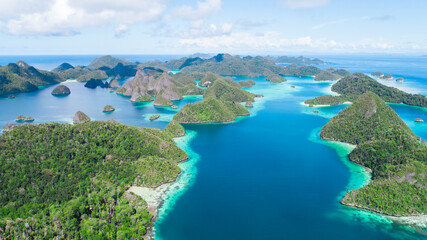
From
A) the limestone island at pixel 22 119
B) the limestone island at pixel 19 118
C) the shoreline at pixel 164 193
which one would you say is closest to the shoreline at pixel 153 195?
the shoreline at pixel 164 193

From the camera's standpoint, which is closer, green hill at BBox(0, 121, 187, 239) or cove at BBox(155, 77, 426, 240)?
green hill at BBox(0, 121, 187, 239)

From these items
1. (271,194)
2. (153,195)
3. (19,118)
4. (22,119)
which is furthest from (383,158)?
(19,118)

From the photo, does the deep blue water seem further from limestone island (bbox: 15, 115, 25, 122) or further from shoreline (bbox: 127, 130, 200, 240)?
limestone island (bbox: 15, 115, 25, 122)

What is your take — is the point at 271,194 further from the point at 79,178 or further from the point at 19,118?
the point at 19,118

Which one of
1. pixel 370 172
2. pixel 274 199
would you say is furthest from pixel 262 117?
pixel 274 199

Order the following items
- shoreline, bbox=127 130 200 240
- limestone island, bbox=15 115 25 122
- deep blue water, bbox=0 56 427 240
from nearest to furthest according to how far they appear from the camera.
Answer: deep blue water, bbox=0 56 427 240
shoreline, bbox=127 130 200 240
limestone island, bbox=15 115 25 122

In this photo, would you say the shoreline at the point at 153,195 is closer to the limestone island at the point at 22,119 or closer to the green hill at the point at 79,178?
the green hill at the point at 79,178

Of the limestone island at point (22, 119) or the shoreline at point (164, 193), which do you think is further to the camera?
the limestone island at point (22, 119)

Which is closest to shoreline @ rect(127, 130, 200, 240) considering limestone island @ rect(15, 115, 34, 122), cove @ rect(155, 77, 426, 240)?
cove @ rect(155, 77, 426, 240)
